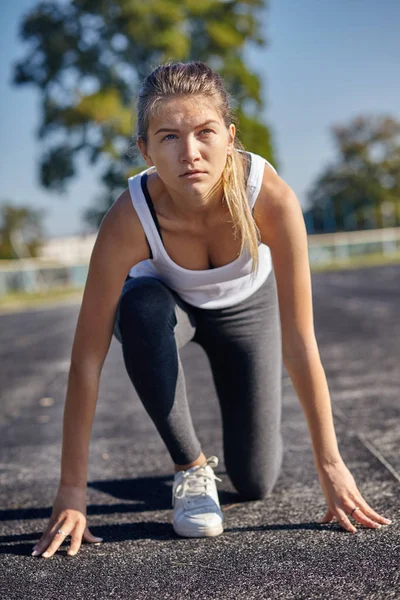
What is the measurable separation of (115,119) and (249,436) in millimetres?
23709

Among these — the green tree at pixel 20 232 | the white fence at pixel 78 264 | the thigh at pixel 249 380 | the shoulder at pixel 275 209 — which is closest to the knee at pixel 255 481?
the thigh at pixel 249 380

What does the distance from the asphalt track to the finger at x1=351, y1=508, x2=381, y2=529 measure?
20mm

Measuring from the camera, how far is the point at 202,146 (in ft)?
7.38

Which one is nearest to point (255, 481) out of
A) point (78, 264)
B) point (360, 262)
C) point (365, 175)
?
point (78, 264)

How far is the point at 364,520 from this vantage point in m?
2.19

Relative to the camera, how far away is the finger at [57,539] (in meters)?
2.17

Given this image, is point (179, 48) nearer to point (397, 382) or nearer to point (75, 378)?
point (397, 382)

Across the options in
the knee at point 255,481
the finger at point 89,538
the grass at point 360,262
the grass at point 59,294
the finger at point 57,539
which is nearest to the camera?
the finger at point 57,539

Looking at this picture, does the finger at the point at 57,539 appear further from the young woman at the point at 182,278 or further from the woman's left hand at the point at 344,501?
the woman's left hand at the point at 344,501

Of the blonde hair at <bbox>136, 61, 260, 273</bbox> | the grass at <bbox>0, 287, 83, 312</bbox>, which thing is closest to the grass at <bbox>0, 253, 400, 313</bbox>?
the grass at <bbox>0, 287, 83, 312</bbox>

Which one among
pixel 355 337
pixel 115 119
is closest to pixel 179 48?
pixel 115 119

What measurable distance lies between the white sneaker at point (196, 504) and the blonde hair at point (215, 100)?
723 mm

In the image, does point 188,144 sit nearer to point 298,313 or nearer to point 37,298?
point 298,313

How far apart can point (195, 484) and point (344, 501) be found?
0.49m
